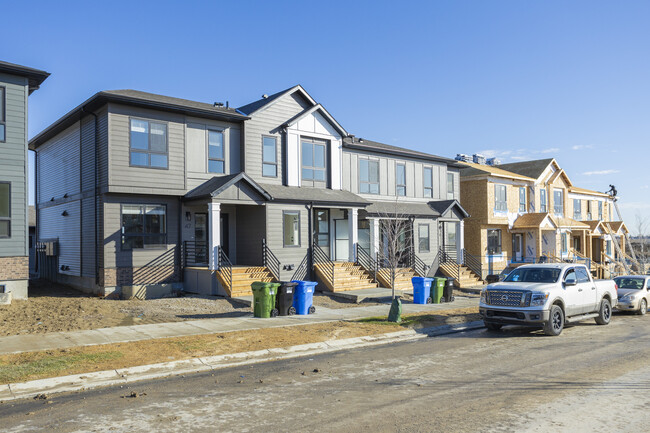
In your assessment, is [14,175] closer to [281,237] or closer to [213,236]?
[213,236]

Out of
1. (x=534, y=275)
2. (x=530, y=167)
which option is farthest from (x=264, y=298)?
(x=530, y=167)

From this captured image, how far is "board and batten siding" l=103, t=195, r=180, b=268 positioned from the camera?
61.7 feet

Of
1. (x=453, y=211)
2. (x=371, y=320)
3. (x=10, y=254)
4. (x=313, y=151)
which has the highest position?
(x=313, y=151)

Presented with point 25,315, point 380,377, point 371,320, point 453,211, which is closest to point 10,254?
point 25,315

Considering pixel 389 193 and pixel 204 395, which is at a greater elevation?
pixel 389 193

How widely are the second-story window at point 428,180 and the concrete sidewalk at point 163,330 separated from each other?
1308cm

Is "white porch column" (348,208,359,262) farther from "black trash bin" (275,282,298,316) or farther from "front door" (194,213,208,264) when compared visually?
"black trash bin" (275,282,298,316)

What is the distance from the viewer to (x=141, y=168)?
19.2 m

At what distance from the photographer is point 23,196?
1734 cm

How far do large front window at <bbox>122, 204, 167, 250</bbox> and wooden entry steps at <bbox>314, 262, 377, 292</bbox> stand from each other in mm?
6449

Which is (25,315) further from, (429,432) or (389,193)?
(389,193)

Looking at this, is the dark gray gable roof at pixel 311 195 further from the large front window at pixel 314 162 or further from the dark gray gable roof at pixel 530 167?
the dark gray gable roof at pixel 530 167

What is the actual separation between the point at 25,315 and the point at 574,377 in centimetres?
1374

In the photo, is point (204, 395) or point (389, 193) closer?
point (204, 395)
